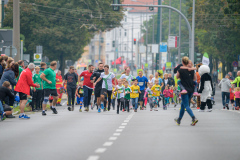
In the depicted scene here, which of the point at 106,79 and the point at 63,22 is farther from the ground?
the point at 63,22

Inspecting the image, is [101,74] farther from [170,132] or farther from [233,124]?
[170,132]

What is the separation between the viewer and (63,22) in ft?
195

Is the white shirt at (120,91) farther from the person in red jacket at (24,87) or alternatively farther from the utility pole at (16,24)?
the person in red jacket at (24,87)

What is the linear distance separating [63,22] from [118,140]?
47.8 metres

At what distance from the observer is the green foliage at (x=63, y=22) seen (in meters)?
58.5

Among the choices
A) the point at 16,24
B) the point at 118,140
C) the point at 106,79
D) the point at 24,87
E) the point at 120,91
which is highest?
the point at 16,24

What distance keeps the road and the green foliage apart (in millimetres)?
41221

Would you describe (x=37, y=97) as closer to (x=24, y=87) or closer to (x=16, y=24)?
(x=16, y=24)

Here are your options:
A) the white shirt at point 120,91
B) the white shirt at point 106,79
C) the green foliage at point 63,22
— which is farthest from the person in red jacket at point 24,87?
the green foliage at point 63,22

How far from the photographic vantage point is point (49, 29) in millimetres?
58469

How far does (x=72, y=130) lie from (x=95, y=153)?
4672mm

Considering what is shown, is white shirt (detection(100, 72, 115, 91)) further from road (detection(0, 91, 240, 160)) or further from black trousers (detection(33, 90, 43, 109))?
road (detection(0, 91, 240, 160))

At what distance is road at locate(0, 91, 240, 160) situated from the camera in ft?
32.9

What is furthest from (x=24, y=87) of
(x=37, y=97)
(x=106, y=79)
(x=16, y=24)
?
(x=16, y=24)
